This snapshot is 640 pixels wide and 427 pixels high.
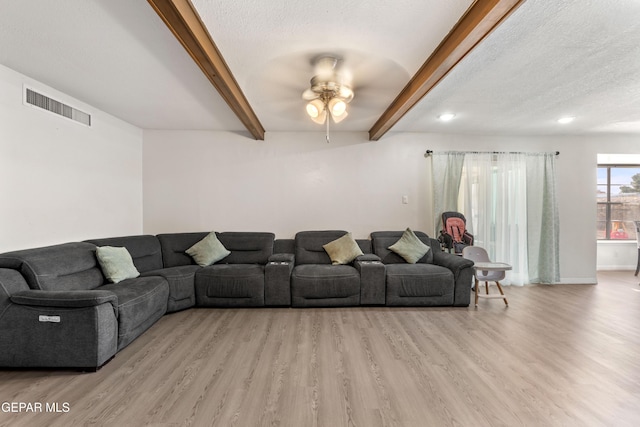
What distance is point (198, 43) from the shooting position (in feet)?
6.48

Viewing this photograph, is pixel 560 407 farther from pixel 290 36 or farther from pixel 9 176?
pixel 9 176

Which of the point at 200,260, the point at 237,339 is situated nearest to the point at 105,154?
the point at 200,260

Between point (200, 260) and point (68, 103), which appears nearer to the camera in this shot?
point (68, 103)

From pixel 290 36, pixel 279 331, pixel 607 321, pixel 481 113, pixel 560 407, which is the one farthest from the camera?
pixel 481 113

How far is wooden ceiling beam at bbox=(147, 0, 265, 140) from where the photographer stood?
168 cm

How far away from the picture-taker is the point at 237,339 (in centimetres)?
276

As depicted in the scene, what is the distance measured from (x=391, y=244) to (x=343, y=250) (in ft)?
2.61

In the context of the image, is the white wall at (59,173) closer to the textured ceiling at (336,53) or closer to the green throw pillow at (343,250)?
the textured ceiling at (336,53)

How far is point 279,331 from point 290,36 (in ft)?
8.68

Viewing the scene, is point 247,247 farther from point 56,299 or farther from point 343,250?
point 56,299

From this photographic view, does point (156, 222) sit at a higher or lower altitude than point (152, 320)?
higher

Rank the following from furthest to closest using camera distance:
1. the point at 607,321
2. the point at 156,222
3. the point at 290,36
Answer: the point at 156,222 < the point at 607,321 < the point at 290,36

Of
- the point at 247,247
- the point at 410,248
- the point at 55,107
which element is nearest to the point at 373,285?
the point at 410,248

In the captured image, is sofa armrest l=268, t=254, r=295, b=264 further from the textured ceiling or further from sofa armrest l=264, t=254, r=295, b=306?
the textured ceiling
